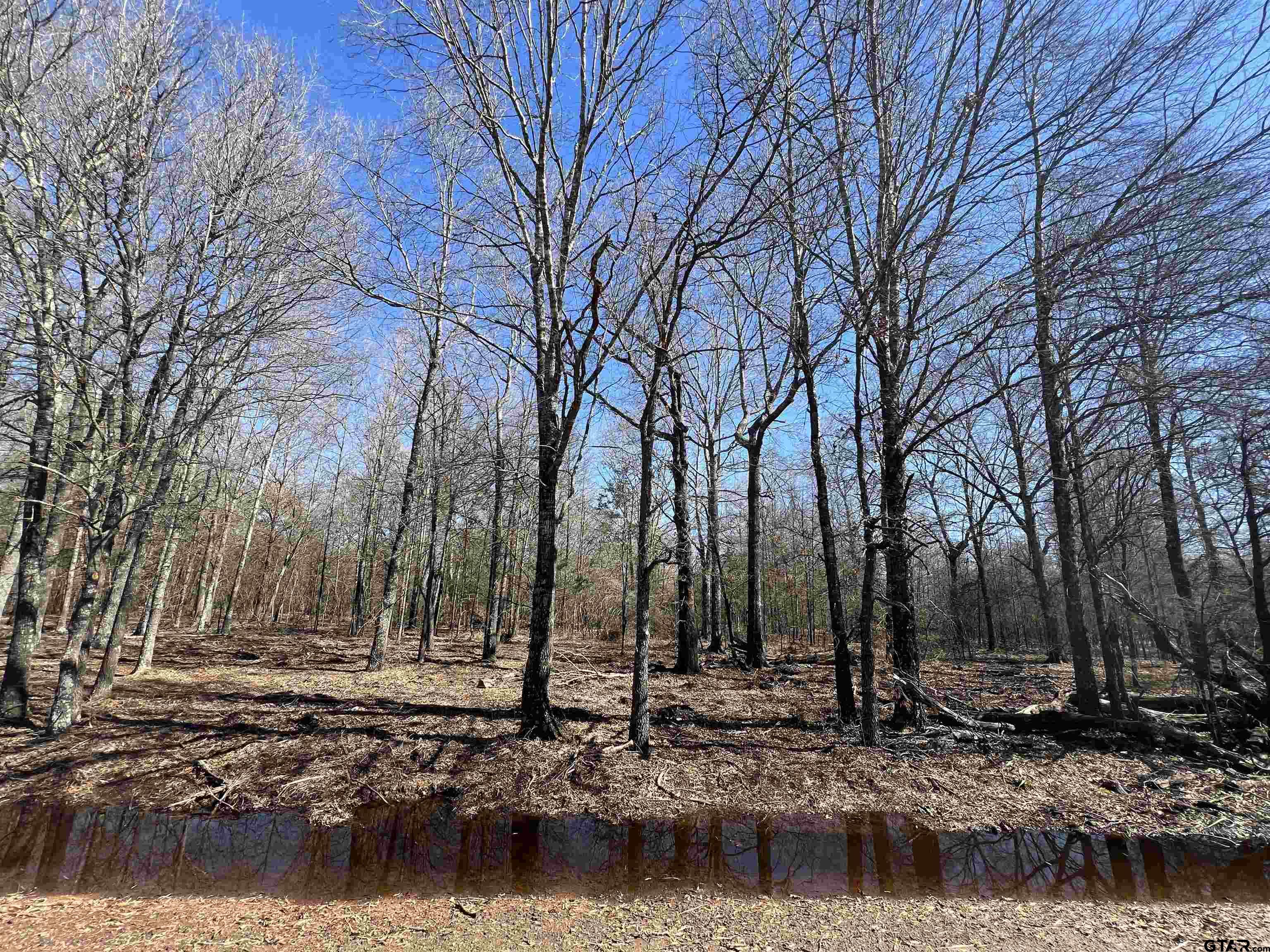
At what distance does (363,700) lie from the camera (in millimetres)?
8656

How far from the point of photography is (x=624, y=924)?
349cm

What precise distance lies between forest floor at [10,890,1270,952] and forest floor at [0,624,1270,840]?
1484mm

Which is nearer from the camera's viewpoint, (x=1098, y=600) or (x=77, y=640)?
(x=77, y=640)

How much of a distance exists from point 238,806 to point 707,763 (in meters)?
4.75

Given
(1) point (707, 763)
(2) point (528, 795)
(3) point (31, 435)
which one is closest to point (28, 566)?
(3) point (31, 435)

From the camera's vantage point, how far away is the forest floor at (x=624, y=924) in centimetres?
320

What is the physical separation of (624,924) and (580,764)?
2.73 meters

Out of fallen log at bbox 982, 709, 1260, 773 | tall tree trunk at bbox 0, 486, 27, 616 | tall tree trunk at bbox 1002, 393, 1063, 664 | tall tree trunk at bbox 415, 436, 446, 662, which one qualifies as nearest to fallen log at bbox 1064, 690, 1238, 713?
fallen log at bbox 982, 709, 1260, 773

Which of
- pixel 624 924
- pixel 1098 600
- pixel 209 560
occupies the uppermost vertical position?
pixel 209 560

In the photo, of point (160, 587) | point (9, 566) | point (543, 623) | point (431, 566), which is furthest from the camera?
point (431, 566)

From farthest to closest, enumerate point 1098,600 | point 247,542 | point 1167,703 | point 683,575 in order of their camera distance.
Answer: point 247,542, point 683,575, point 1098,600, point 1167,703

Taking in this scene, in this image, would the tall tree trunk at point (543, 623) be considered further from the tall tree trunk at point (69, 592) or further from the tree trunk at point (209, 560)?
the tall tree trunk at point (69, 592)

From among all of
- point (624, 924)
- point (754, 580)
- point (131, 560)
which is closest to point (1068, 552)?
point (754, 580)

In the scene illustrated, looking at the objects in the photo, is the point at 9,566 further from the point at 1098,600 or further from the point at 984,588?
the point at 984,588
